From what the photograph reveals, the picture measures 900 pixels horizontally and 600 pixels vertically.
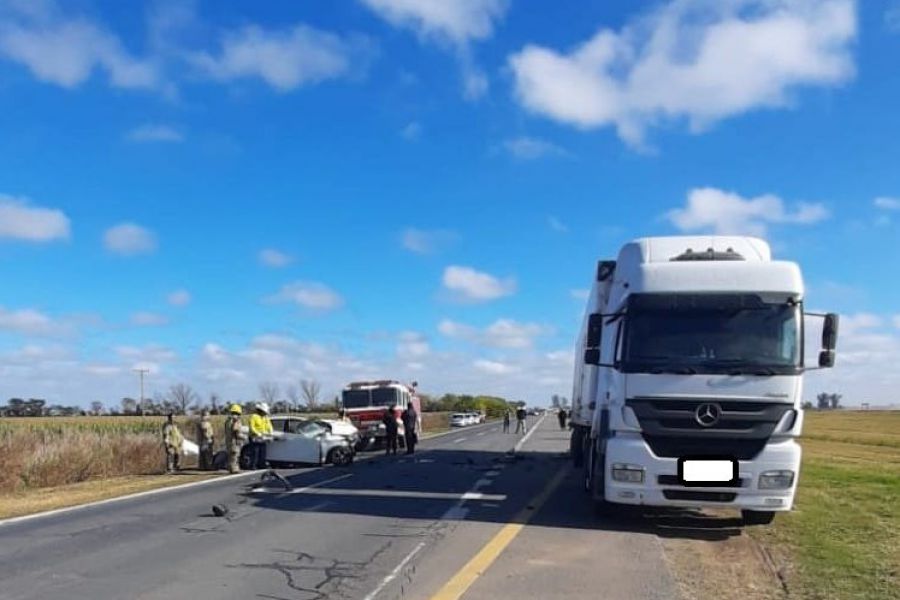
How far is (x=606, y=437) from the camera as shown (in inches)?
419

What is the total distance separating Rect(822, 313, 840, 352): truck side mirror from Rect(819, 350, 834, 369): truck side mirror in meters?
0.04

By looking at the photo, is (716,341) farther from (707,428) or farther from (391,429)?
(391,429)

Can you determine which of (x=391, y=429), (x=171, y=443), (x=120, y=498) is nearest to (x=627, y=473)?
(x=120, y=498)

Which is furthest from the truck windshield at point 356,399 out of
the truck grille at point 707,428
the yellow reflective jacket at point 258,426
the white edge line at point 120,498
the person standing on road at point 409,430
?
the truck grille at point 707,428

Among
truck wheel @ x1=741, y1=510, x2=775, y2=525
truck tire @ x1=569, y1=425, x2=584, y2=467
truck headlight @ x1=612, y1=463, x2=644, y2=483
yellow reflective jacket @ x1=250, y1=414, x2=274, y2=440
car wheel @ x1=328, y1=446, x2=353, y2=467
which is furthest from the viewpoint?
car wheel @ x1=328, y1=446, x2=353, y2=467

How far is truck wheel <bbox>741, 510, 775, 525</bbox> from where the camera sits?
1102cm

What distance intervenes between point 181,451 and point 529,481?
10254mm

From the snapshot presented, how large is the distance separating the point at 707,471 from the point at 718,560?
131cm

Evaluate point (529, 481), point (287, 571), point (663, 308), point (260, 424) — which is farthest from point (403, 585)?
point (260, 424)

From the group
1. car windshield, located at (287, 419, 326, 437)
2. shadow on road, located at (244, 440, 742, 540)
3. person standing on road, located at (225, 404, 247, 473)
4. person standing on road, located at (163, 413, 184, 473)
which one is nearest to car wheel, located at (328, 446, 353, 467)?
shadow on road, located at (244, 440, 742, 540)

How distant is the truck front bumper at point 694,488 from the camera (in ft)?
32.5

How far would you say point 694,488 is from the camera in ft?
32.8

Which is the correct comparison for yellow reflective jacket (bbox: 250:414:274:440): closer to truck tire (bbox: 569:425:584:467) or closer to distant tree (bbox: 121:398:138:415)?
truck tire (bbox: 569:425:584:467)

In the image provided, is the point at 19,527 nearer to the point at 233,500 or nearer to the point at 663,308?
the point at 233,500
